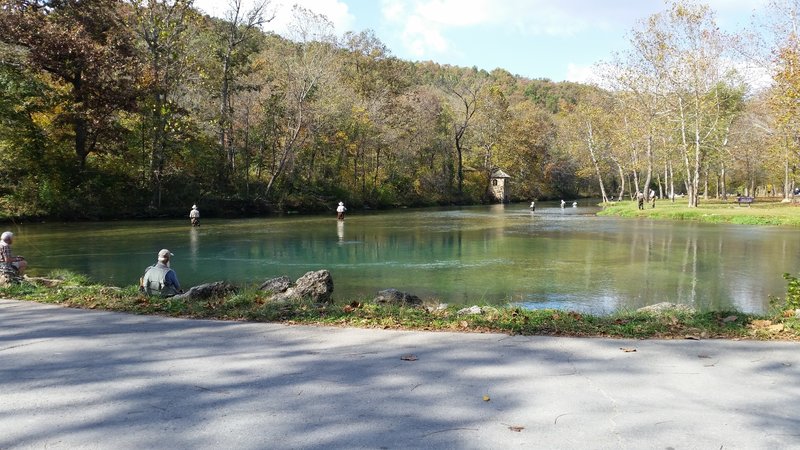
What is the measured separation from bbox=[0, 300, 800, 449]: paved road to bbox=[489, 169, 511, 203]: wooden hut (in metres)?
71.4

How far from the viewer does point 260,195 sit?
46.5m

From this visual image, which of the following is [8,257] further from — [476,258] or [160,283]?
[476,258]

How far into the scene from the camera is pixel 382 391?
190 inches

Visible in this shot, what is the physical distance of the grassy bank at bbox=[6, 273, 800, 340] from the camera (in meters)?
6.87

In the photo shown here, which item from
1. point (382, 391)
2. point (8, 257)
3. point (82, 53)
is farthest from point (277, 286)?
point (82, 53)

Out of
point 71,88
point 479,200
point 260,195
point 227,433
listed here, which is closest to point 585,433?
point 227,433

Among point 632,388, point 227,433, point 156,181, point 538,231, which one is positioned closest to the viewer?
point 227,433

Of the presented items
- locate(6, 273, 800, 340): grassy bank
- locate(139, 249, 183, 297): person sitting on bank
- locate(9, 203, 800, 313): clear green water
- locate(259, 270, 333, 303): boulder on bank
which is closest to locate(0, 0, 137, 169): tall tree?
Answer: locate(9, 203, 800, 313): clear green water

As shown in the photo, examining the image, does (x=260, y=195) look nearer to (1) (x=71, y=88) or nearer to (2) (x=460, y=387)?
(1) (x=71, y=88)

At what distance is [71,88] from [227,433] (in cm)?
3924

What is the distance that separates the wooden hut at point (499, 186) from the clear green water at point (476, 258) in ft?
144

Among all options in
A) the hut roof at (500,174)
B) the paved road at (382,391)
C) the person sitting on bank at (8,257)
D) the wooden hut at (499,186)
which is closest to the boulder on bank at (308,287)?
the paved road at (382,391)

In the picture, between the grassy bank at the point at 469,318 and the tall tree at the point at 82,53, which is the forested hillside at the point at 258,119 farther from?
the grassy bank at the point at 469,318

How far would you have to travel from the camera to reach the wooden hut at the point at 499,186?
76.8m
